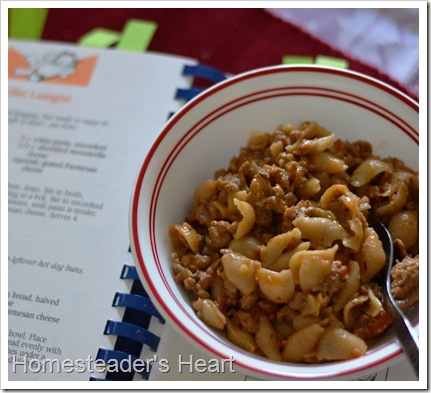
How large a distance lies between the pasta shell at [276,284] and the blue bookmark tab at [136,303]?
1.26 feet

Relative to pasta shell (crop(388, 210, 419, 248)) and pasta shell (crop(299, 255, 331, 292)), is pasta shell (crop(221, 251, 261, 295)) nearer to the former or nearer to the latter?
pasta shell (crop(299, 255, 331, 292))

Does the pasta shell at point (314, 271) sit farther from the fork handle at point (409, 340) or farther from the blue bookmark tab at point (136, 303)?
the blue bookmark tab at point (136, 303)

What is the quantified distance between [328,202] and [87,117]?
95 centimetres

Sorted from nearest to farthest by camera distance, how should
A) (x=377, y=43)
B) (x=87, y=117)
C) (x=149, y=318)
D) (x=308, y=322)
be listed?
(x=308, y=322), (x=149, y=318), (x=87, y=117), (x=377, y=43)

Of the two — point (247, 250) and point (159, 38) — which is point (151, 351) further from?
point (159, 38)

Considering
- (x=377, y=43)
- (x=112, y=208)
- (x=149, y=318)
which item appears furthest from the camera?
(x=377, y=43)

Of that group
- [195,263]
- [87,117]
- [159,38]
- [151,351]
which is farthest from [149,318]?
[159,38]

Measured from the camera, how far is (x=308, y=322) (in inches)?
50.4

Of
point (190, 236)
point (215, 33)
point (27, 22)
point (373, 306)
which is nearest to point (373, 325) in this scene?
point (373, 306)

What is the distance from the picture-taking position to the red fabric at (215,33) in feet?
6.73

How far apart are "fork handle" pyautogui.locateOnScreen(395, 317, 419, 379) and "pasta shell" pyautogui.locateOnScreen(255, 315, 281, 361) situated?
0.28 m

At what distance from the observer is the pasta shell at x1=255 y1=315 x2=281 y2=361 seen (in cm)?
129

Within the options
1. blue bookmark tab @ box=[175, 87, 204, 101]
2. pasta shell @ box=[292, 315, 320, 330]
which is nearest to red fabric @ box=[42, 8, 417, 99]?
blue bookmark tab @ box=[175, 87, 204, 101]

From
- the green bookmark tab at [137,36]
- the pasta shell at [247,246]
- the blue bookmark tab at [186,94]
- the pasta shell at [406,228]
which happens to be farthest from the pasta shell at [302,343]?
the green bookmark tab at [137,36]
